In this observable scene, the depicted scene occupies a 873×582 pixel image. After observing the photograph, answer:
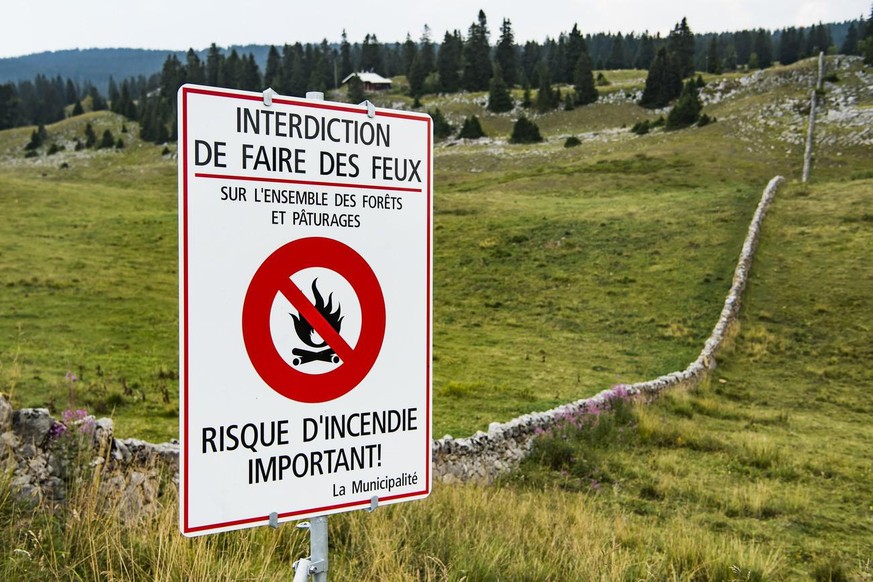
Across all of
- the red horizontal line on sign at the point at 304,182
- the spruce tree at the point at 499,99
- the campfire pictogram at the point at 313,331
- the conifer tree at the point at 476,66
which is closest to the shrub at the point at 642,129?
the spruce tree at the point at 499,99

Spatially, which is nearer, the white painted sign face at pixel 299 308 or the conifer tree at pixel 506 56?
the white painted sign face at pixel 299 308

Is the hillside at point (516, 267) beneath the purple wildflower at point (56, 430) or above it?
beneath

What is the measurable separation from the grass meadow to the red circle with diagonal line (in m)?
1.26

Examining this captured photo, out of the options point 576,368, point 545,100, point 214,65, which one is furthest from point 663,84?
point 214,65

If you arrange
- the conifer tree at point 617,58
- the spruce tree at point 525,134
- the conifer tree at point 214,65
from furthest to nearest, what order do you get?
1. the conifer tree at point 617,58
2. the conifer tree at point 214,65
3. the spruce tree at point 525,134

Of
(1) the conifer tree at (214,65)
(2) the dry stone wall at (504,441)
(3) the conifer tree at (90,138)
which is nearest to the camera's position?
(2) the dry stone wall at (504,441)

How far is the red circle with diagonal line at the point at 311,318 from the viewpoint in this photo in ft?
7.25

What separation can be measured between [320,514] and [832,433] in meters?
12.6

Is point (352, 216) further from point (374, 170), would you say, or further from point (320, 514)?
point (320, 514)

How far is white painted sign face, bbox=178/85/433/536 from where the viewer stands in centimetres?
212

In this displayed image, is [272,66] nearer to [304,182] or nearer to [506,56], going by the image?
[506,56]

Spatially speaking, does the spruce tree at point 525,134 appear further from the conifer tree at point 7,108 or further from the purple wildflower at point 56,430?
the conifer tree at point 7,108

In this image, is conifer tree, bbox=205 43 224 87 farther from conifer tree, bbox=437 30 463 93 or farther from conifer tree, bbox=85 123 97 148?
conifer tree, bbox=437 30 463 93

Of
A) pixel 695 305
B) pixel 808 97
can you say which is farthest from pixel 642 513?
pixel 808 97
